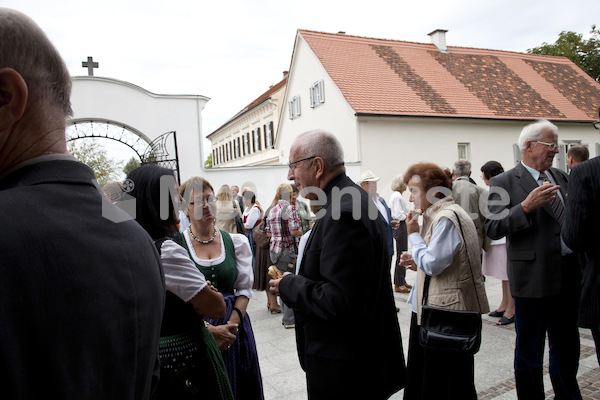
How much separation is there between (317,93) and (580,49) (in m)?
23.8

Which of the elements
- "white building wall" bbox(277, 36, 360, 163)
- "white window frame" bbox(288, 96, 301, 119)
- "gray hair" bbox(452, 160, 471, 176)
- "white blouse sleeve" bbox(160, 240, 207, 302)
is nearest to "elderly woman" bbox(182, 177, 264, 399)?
"white blouse sleeve" bbox(160, 240, 207, 302)

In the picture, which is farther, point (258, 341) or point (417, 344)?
point (258, 341)

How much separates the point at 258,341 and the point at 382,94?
16.2m

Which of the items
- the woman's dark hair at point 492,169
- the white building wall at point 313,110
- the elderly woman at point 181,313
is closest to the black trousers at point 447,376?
the elderly woman at point 181,313

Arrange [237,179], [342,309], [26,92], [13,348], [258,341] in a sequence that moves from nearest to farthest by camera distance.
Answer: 1. [13,348]
2. [26,92]
3. [342,309]
4. [258,341]
5. [237,179]

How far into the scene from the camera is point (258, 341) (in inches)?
218

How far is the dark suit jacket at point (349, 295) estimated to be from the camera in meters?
2.15

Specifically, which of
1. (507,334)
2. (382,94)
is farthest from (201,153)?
(507,334)

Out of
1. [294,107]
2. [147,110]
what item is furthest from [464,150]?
[147,110]

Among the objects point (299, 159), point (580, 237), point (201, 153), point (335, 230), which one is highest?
point (201, 153)

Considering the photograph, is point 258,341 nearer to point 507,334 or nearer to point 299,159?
point 507,334

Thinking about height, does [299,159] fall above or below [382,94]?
below


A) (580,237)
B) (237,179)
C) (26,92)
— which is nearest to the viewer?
(26,92)

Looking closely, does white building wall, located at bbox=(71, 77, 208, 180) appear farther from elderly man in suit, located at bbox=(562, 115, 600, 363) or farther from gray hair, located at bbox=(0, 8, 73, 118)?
gray hair, located at bbox=(0, 8, 73, 118)
